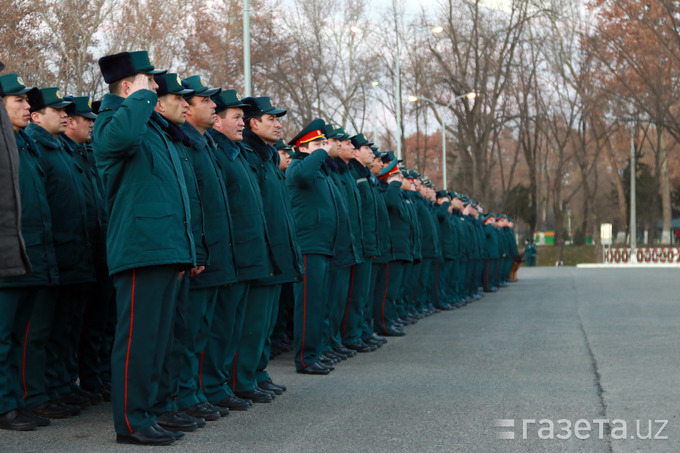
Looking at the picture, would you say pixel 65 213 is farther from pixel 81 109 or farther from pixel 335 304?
pixel 335 304

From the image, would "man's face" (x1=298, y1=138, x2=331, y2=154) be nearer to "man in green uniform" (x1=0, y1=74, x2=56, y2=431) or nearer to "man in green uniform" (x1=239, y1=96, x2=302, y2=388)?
"man in green uniform" (x1=239, y1=96, x2=302, y2=388)

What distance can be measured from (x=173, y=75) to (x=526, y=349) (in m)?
5.58

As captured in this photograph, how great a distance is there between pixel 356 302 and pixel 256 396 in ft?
11.6

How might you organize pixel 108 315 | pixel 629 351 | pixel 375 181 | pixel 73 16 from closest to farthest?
pixel 108 315 < pixel 629 351 < pixel 375 181 < pixel 73 16

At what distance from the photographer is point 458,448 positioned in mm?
5637

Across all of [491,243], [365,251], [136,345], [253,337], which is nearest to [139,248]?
[136,345]

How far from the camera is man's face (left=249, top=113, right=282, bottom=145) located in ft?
26.3

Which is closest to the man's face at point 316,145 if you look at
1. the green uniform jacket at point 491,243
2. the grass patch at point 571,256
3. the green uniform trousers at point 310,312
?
the green uniform trousers at point 310,312

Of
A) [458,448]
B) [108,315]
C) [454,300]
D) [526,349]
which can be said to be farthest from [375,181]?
[454,300]

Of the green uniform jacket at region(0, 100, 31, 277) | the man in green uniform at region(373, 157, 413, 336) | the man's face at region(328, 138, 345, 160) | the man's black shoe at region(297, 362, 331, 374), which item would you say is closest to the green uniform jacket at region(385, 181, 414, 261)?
the man in green uniform at region(373, 157, 413, 336)

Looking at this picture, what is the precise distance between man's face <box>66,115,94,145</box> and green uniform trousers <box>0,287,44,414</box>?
57.7 inches

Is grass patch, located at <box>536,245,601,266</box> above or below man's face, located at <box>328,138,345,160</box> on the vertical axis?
below

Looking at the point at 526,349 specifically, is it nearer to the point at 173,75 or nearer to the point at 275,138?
the point at 275,138

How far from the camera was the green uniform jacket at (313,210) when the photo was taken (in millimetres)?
9219
